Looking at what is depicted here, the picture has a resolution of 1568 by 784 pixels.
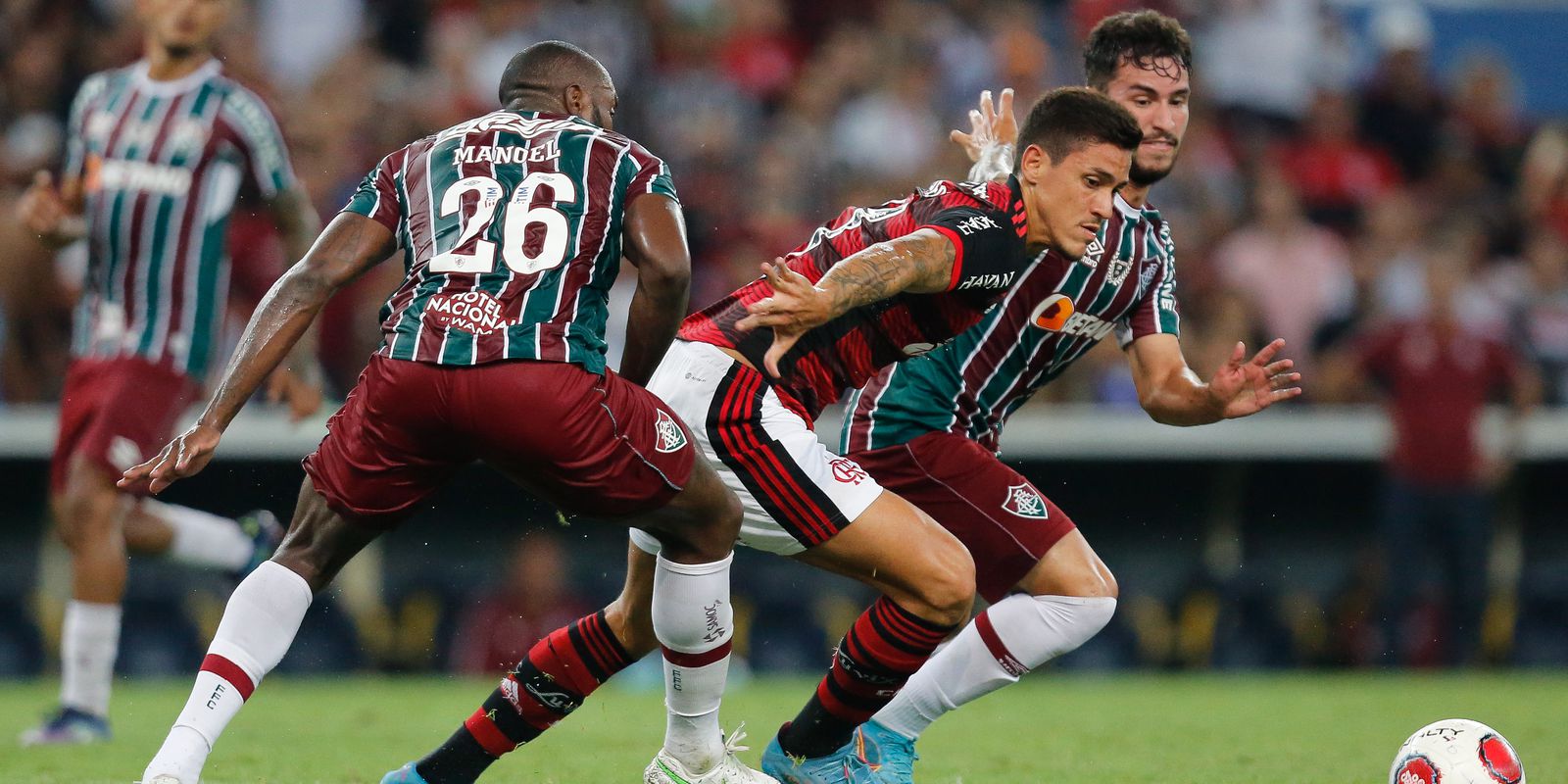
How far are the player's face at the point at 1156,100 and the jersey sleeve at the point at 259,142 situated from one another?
3.66 meters

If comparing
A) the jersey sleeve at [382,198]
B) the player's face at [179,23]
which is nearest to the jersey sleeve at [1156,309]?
the jersey sleeve at [382,198]

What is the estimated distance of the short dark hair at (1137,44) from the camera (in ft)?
21.1

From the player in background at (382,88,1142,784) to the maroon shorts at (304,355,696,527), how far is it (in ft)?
1.46

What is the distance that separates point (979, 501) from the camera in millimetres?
5934

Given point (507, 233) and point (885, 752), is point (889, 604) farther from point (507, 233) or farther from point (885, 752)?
point (507, 233)

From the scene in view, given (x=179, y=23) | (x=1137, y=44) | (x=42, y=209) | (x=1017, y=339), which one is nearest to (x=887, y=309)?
(x=1017, y=339)

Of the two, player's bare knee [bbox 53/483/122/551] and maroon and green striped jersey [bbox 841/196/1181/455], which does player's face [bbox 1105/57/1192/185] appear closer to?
maroon and green striped jersey [bbox 841/196/1181/455]


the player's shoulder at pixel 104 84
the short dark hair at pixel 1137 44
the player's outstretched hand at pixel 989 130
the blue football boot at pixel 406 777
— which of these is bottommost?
the blue football boot at pixel 406 777

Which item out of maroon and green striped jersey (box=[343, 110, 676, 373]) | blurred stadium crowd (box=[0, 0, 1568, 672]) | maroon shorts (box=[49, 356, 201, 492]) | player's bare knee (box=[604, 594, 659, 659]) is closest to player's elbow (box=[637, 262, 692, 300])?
maroon and green striped jersey (box=[343, 110, 676, 373])

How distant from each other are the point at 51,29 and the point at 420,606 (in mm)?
4769

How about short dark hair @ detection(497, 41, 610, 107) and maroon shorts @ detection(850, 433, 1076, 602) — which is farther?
maroon shorts @ detection(850, 433, 1076, 602)

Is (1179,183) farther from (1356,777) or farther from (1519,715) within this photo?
(1356,777)

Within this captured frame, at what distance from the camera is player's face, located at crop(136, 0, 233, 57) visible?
311 inches

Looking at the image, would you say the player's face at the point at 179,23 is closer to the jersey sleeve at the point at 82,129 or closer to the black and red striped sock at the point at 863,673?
the jersey sleeve at the point at 82,129
